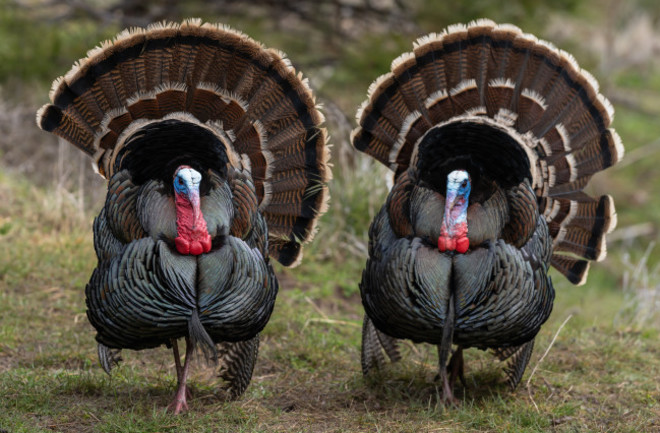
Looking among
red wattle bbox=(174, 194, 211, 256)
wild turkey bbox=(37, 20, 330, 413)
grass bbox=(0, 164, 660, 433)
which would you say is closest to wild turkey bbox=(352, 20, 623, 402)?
grass bbox=(0, 164, 660, 433)

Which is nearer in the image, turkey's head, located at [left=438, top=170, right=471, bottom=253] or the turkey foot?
turkey's head, located at [left=438, top=170, right=471, bottom=253]

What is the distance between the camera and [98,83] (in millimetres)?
4812

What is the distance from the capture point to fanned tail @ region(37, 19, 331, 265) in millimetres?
4762

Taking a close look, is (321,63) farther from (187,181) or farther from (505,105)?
(187,181)

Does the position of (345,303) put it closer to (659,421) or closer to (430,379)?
(430,379)

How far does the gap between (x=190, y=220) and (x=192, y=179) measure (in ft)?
0.65

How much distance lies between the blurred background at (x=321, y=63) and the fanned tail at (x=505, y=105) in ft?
6.44

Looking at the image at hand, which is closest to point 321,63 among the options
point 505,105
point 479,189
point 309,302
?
point 309,302

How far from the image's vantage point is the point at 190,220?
A: 4.01m

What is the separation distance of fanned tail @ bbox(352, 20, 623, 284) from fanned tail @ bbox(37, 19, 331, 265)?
0.40m

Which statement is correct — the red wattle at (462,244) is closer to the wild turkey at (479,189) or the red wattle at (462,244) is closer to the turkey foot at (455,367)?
the wild turkey at (479,189)

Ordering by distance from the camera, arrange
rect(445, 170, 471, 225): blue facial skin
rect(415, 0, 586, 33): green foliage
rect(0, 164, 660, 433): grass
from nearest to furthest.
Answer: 1. rect(445, 170, 471, 225): blue facial skin
2. rect(0, 164, 660, 433): grass
3. rect(415, 0, 586, 33): green foliage

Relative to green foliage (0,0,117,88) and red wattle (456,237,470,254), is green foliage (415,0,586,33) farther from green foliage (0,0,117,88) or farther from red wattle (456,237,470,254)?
red wattle (456,237,470,254)

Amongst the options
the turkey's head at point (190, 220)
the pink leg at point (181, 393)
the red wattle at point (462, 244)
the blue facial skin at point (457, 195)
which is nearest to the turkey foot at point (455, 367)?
the red wattle at point (462, 244)
